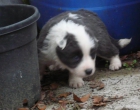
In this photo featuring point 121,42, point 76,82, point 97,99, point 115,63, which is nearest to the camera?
point 97,99

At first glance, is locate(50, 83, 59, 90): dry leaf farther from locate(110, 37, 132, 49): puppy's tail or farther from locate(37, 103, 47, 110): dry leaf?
locate(110, 37, 132, 49): puppy's tail

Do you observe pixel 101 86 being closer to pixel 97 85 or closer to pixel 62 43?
pixel 97 85

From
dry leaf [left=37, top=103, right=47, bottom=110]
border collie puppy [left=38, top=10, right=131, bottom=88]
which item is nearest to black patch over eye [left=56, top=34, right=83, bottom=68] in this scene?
border collie puppy [left=38, top=10, right=131, bottom=88]

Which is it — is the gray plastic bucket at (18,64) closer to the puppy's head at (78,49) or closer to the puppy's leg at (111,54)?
the puppy's head at (78,49)

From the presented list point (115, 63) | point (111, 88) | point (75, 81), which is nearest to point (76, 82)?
point (75, 81)

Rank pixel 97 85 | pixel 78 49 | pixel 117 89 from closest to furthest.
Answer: pixel 78 49, pixel 117 89, pixel 97 85

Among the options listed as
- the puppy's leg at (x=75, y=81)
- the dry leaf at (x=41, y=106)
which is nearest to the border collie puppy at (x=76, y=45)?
the puppy's leg at (x=75, y=81)
